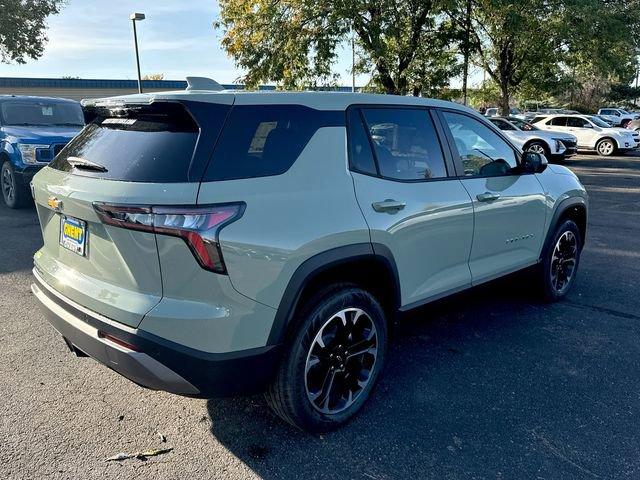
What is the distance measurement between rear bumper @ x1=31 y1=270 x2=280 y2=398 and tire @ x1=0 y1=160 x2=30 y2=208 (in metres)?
6.85

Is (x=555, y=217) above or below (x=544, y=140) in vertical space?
below

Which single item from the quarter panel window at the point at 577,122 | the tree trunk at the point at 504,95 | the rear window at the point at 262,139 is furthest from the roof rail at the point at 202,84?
the tree trunk at the point at 504,95

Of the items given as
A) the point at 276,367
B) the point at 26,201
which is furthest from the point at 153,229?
the point at 26,201

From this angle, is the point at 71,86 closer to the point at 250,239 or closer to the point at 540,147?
the point at 540,147

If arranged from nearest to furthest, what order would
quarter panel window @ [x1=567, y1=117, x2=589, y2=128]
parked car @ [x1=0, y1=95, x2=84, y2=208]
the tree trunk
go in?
parked car @ [x1=0, y1=95, x2=84, y2=208]
quarter panel window @ [x1=567, y1=117, x2=589, y2=128]
the tree trunk

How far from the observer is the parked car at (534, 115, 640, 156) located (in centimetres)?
1984

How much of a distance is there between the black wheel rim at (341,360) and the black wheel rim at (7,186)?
759cm

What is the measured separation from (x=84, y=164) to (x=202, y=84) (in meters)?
0.76

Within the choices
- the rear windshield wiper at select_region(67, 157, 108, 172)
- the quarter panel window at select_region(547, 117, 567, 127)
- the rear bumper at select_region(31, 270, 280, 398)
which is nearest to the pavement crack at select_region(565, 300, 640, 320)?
the rear bumper at select_region(31, 270, 280, 398)

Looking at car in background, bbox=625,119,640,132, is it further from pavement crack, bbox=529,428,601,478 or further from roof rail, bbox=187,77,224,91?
roof rail, bbox=187,77,224,91

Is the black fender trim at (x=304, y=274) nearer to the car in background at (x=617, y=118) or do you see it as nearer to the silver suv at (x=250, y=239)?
the silver suv at (x=250, y=239)

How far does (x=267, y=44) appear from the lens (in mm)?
A: 17578

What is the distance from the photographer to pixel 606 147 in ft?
65.9

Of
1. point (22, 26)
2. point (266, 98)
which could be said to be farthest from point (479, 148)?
point (22, 26)
